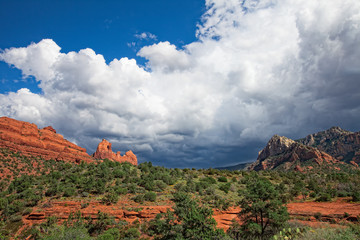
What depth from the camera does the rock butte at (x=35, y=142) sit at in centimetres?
7431

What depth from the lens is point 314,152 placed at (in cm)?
10962

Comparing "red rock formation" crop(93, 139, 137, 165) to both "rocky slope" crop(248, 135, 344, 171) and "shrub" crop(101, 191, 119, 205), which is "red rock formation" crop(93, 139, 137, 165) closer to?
"shrub" crop(101, 191, 119, 205)

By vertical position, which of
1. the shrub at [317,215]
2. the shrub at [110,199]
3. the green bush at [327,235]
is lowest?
the shrub at [317,215]

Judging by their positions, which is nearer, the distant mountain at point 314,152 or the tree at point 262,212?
the tree at point 262,212

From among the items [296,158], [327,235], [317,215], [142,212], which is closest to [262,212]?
[317,215]

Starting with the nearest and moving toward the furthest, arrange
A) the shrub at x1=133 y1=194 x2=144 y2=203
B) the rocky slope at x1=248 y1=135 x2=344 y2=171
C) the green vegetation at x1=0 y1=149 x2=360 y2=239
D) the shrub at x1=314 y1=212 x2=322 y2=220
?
the green vegetation at x1=0 y1=149 x2=360 y2=239 → the shrub at x1=314 y1=212 x2=322 y2=220 → the shrub at x1=133 y1=194 x2=144 y2=203 → the rocky slope at x1=248 y1=135 x2=344 y2=171

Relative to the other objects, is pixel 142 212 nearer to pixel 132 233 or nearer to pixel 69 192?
pixel 132 233

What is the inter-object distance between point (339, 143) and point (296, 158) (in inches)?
1818

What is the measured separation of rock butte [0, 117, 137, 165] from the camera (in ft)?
244

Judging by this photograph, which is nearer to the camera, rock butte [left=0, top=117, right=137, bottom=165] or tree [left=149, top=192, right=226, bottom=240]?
tree [left=149, top=192, right=226, bottom=240]

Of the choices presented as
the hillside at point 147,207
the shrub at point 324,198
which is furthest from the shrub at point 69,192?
the shrub at point 324,198

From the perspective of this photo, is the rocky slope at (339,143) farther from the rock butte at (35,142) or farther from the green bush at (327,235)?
the rock butte at (35,142)

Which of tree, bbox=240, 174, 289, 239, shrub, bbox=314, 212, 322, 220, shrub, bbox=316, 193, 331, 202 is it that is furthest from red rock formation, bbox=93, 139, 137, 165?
shrub, bbox=314, 212, 322, 220

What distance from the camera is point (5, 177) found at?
2111 inches
